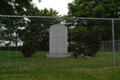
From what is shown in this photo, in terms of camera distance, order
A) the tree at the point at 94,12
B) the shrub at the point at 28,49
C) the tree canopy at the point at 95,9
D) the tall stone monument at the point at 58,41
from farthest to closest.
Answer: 1. the tree canopy at the point at 95,9
2. the tree at the point at 94,12
3. the tall stone monument at the point at 58,41
4. the shrub at the point at 28,49

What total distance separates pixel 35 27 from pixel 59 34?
23.0 ft

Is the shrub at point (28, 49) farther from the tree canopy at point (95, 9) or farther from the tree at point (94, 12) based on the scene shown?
the tree canopy at point (95, 9)

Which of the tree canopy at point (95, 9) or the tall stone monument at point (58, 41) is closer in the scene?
the tall stone monument at point (58, 41)

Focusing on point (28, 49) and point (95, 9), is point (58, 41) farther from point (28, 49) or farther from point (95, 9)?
point (95, 9)

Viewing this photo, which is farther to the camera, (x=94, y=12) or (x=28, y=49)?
(x=94, y=12)

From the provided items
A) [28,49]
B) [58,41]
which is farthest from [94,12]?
[28,49]

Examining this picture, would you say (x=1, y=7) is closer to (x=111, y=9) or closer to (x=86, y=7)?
(x=86, y=7)

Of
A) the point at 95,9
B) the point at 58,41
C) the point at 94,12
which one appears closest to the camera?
the point at 58,41

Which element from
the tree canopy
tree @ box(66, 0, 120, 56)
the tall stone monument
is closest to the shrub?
the tall stone monument

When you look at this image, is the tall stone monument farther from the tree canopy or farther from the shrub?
the tree canopy

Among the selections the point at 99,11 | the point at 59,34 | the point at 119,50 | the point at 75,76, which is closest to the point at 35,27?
the point at 59,34

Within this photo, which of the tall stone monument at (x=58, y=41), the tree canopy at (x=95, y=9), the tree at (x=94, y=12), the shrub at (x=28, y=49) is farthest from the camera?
the tree canopy at (x=95, y=9)

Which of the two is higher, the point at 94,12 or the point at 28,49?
the point at 94,12

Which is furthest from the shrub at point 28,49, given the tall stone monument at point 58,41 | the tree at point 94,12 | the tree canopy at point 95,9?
the tree canopy at point 95,9
